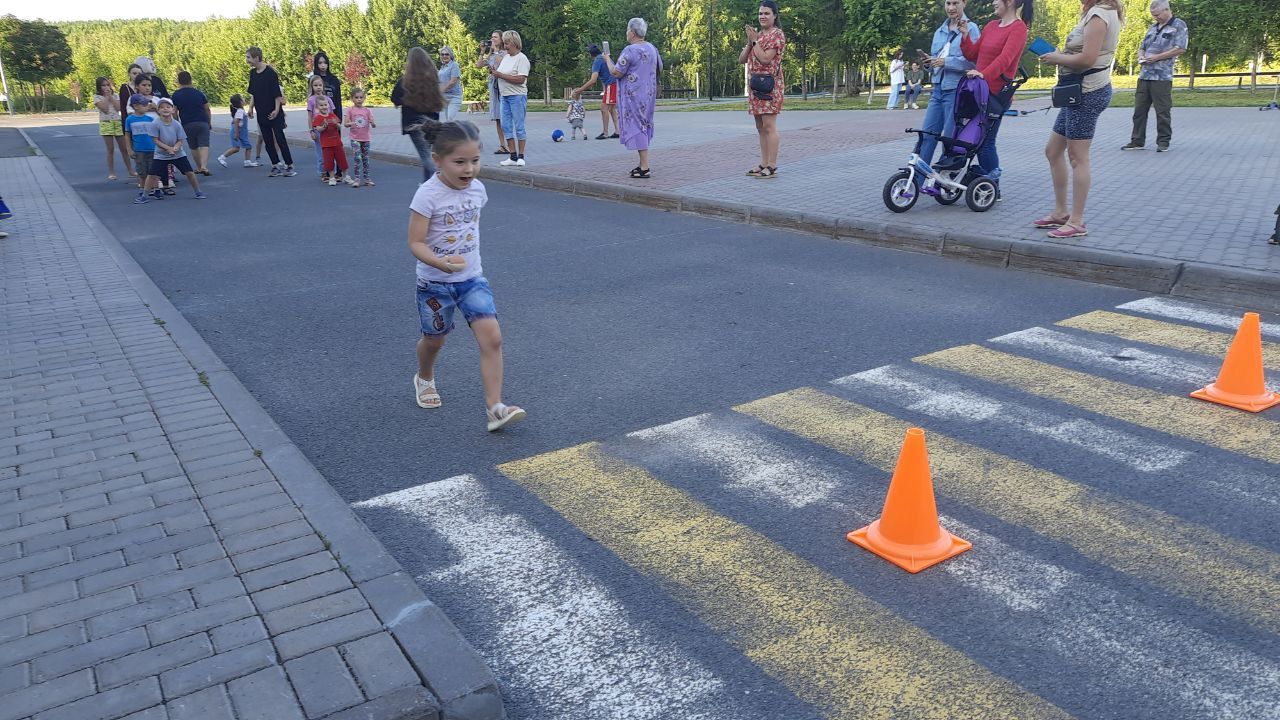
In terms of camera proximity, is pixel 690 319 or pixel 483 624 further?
pixel 690 319

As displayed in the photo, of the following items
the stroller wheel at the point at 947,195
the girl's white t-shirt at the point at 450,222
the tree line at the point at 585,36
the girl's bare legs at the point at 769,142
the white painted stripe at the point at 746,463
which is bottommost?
the white painted stripe at the point at 746,463

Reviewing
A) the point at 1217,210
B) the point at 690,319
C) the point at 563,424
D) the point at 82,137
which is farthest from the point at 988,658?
the point at 82,137

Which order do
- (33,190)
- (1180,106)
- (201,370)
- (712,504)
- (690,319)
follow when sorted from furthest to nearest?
(1180,106), (33,190), (690,319), (201,370), (712,504)

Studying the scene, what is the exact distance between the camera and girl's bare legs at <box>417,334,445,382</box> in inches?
190

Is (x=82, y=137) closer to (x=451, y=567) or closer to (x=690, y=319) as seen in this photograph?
(x=690, y=319)

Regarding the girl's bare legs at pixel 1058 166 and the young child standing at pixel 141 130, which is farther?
the young child standing at pixel 141 130

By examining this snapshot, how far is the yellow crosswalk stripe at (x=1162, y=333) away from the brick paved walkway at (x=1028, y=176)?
1223mm

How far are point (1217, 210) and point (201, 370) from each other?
921cm

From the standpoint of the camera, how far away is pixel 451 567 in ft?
11.0

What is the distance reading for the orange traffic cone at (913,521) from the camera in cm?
332

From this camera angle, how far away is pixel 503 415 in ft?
15.1

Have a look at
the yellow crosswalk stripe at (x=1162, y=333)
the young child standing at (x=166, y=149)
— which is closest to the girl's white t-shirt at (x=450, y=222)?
the yellow crosswalk stripe at (x=1162, y=333)

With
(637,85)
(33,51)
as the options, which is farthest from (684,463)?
(33,51)

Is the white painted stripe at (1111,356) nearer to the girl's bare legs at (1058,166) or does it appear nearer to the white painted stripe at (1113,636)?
the girl's bare legs at (1058,166)
